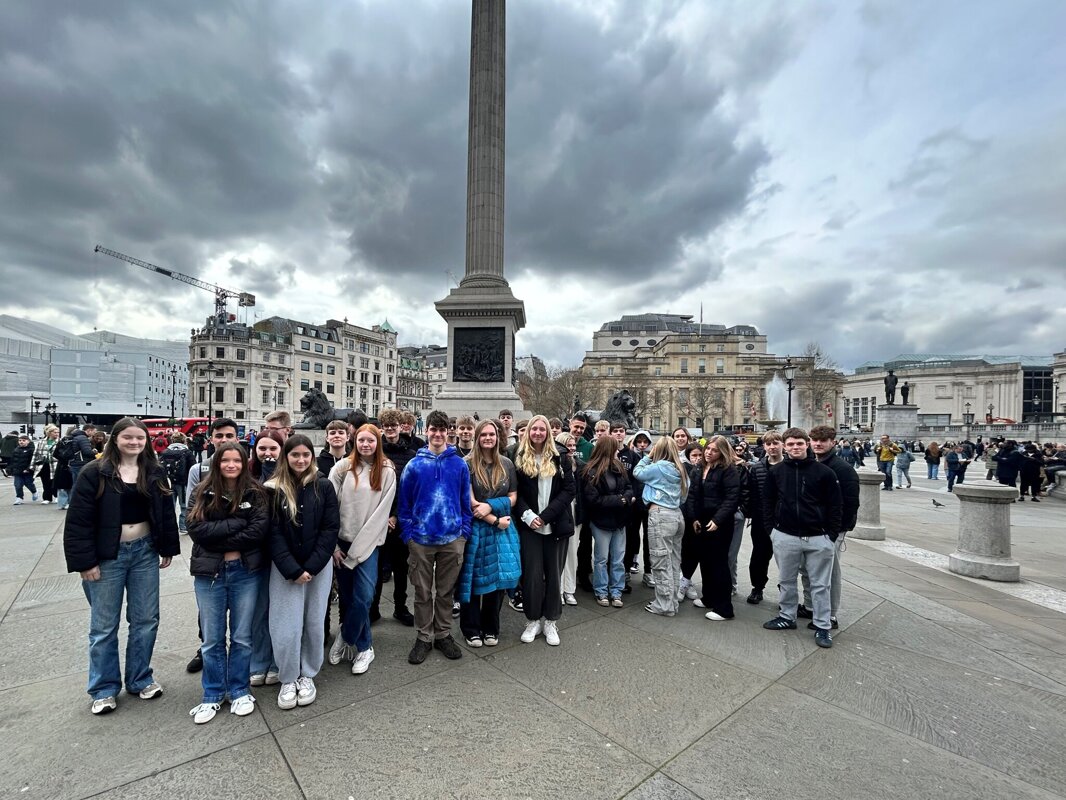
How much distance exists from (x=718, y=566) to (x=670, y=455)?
1.30 m

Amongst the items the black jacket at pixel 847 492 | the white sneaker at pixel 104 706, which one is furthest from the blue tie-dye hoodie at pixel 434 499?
the black jacket at pixel 847 492

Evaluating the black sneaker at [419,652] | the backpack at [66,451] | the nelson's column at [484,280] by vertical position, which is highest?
the nelson's column at [484,280]

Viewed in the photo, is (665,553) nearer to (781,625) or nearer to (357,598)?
(781,625)

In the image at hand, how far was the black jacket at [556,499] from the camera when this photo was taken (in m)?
4.64

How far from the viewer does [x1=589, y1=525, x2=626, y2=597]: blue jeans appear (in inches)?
220

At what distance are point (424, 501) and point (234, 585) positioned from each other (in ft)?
4.84

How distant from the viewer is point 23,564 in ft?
22.5

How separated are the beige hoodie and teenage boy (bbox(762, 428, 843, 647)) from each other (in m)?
3.95

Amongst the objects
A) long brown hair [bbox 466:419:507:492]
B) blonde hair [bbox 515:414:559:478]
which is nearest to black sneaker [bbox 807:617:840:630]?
blonde hair [bbox 515:414:559:478]

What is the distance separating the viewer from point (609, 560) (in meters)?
5.68

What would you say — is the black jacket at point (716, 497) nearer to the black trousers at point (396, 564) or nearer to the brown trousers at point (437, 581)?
the brown trousers at point (437, 581)

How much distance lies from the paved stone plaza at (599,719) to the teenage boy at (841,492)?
35 centimetres

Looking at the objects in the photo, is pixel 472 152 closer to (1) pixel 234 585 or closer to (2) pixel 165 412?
(1) pixel 234 585

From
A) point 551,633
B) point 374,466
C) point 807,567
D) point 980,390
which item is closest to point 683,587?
point 807,567
